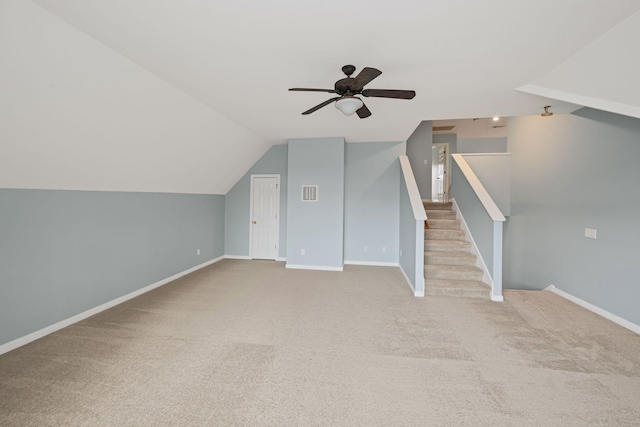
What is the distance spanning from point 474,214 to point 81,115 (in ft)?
17.4

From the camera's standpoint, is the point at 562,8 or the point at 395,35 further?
the point at 395,35

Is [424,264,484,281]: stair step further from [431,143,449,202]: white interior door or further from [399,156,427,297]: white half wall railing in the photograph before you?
[431,143,449,202]: white interior door

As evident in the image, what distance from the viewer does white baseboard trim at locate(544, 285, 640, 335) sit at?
287cm

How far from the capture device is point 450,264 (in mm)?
4309

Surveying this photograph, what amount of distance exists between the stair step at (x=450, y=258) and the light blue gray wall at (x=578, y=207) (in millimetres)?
1264

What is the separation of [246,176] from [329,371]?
194 inches

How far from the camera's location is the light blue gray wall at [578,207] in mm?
2994

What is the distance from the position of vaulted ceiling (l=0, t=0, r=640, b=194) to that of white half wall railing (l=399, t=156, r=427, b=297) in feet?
4.48

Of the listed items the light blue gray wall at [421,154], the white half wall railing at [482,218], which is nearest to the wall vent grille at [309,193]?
the white half wall railing at [482,218]

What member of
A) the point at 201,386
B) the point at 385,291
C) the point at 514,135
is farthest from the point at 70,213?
the point at 514,135

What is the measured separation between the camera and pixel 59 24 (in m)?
1.83

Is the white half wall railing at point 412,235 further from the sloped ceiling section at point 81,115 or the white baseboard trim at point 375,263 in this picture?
the sloped ceiling section at point 81,115

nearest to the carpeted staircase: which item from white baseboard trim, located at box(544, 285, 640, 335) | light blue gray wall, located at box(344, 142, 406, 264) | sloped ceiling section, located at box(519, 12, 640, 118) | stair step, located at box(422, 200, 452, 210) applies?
stair step, located at box(422, 200, 452, 210)

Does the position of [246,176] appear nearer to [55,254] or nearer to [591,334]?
[55,254]
